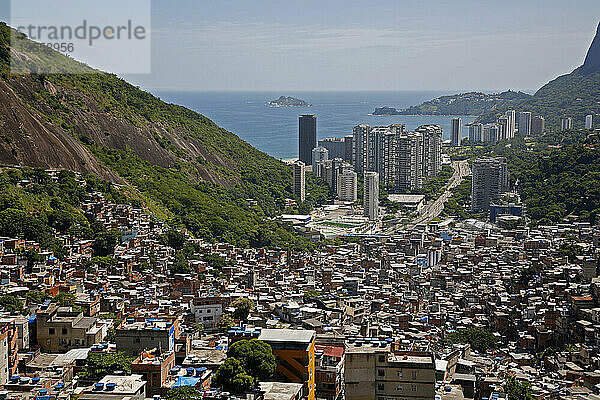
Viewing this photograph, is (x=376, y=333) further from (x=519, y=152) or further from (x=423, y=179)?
(x=519, y=152)

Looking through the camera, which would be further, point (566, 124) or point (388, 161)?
point (566, 124)

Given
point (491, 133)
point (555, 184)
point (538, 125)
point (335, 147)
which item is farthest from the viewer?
point (491, 133)

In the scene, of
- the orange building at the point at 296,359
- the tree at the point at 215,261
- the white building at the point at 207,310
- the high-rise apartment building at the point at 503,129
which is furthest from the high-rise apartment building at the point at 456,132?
the orange building at the point at 296,359

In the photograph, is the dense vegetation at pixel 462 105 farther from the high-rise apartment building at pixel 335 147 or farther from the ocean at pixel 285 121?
the high-rise apartment building at pixel 335 147

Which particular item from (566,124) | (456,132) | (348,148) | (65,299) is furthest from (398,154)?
(65,299)

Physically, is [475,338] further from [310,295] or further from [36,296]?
[36,296]

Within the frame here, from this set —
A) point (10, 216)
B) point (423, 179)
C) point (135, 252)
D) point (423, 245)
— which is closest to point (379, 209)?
point (423, 179)
